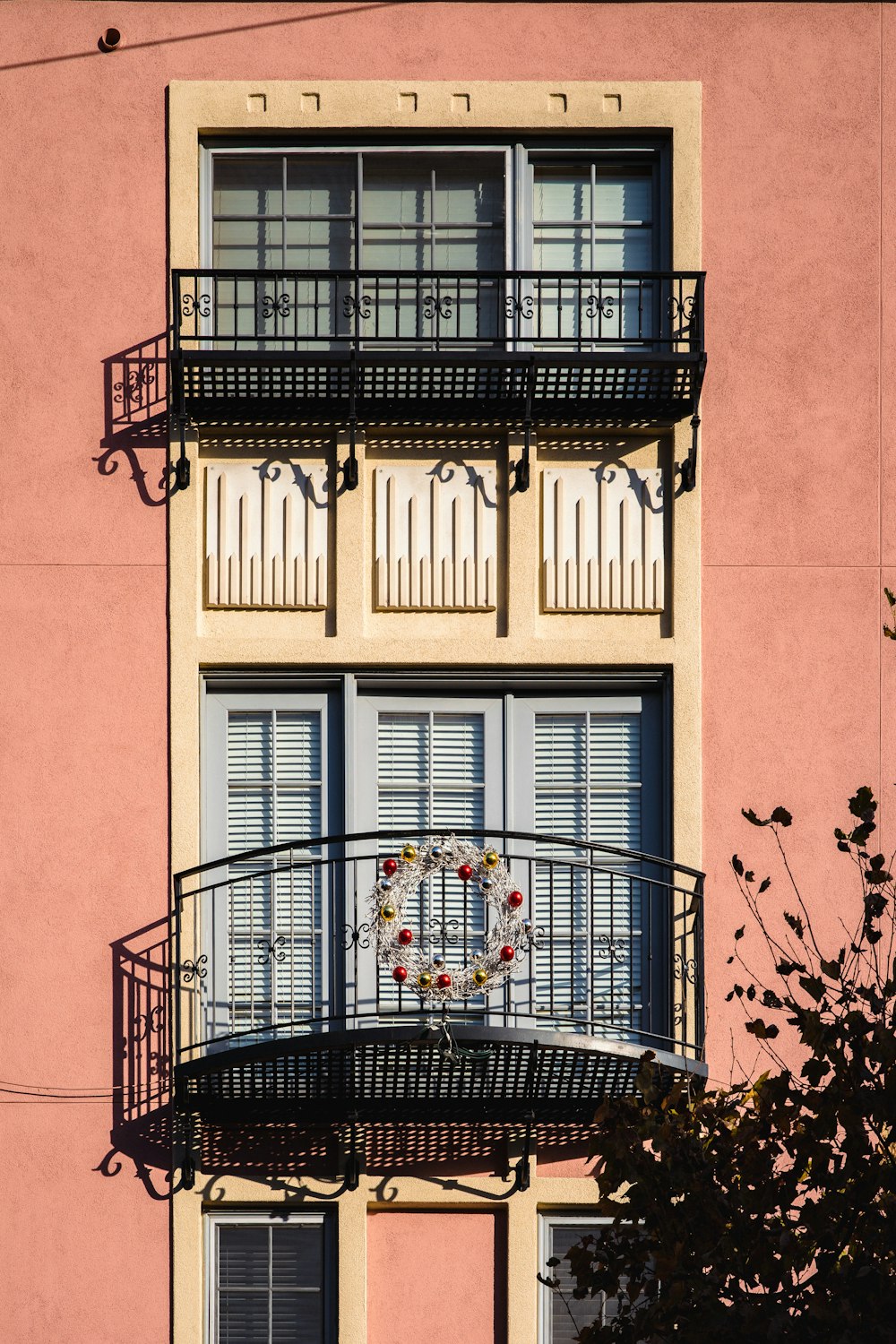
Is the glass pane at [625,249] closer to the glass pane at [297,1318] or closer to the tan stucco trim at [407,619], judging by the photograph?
the tan stucco trim at [407,619]

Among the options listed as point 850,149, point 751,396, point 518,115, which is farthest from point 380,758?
point 850,149

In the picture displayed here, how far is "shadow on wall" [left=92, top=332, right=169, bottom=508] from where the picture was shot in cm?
1199

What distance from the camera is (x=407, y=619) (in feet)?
39.1

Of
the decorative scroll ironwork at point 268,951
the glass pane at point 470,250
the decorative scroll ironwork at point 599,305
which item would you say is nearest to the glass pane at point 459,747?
the decorative scroll ironwork at point 268,951

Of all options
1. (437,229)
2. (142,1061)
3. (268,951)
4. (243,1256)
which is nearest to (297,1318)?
(243,1256)

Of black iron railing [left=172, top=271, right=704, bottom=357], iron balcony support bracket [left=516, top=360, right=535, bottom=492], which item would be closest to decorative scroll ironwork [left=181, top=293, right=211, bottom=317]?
black iron railing [left=172, top=271, right=704, bottom=357]

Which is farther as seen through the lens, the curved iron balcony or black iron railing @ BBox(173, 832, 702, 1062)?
black iron railing @ BBox(173, 832, 702, 1062)

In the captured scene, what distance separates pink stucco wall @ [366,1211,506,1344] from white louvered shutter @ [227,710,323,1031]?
153 centimetres

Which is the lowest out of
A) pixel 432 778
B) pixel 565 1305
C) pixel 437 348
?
pixel 565 1305

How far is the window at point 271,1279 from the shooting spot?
453 inches

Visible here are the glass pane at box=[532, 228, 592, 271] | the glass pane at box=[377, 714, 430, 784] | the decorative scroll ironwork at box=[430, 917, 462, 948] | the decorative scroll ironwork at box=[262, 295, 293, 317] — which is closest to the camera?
the decorative scroll ironwork at box=[430, 917, 462, 948]

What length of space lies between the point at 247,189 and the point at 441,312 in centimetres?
163

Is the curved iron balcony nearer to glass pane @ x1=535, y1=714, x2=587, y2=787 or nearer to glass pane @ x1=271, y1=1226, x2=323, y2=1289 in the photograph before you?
glass pane @ x1=535, y1=714, x2=587, y2=787

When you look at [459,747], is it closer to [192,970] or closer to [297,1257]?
[192,970]
